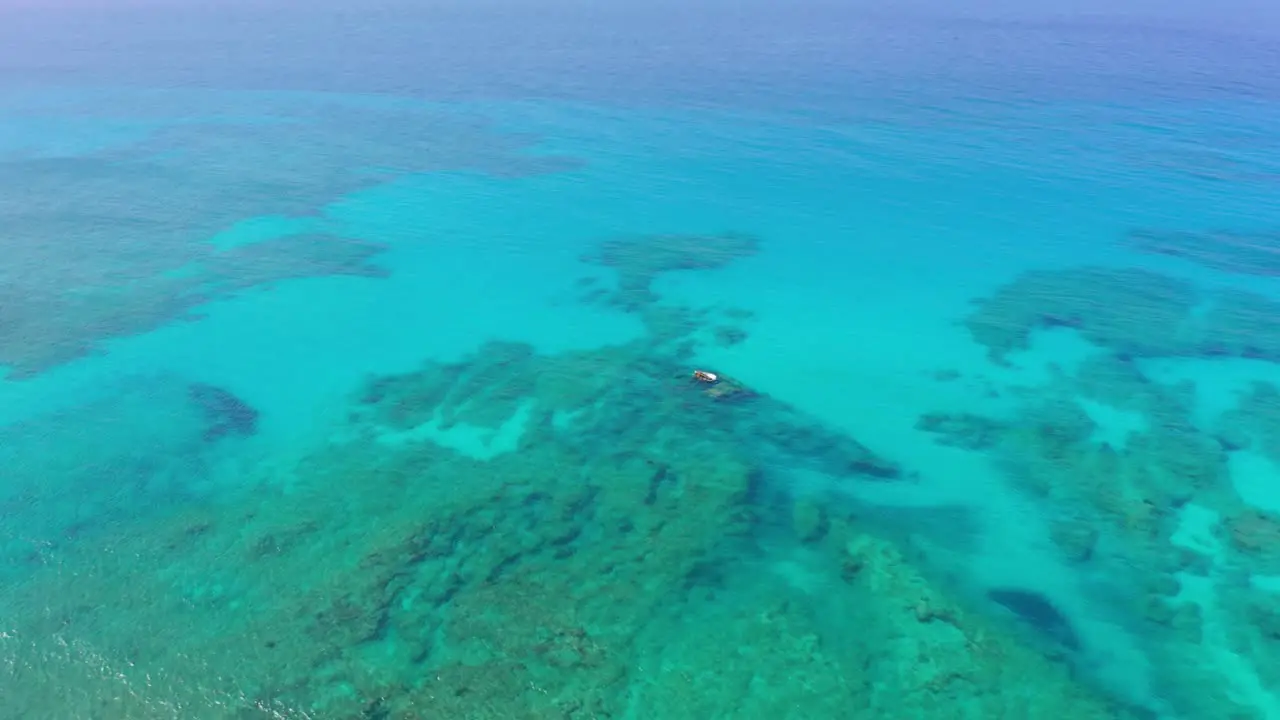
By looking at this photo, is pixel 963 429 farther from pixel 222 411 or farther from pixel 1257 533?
pixel 222 411

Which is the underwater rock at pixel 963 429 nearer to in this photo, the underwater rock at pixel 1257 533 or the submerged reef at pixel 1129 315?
the submerged reef at pixel 1129 315

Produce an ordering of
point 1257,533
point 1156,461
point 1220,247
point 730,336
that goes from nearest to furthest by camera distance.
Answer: point 1257,533
point 1156,461
point 730,336
point 1220,247

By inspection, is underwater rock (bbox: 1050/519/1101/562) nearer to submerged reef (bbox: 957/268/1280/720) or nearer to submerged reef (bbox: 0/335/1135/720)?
submerged reef (bbox: 957/268/1280/720)

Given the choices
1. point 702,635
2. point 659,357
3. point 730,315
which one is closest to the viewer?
point 702,635

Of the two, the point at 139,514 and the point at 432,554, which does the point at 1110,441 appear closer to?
the point at 432,554

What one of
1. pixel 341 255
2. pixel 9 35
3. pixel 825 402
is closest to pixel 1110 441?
pixel 825 402

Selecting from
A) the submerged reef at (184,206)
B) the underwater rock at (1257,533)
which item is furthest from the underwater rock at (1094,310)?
the submerged reef at (184,206)

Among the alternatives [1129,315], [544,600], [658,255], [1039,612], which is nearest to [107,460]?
[544,600]
